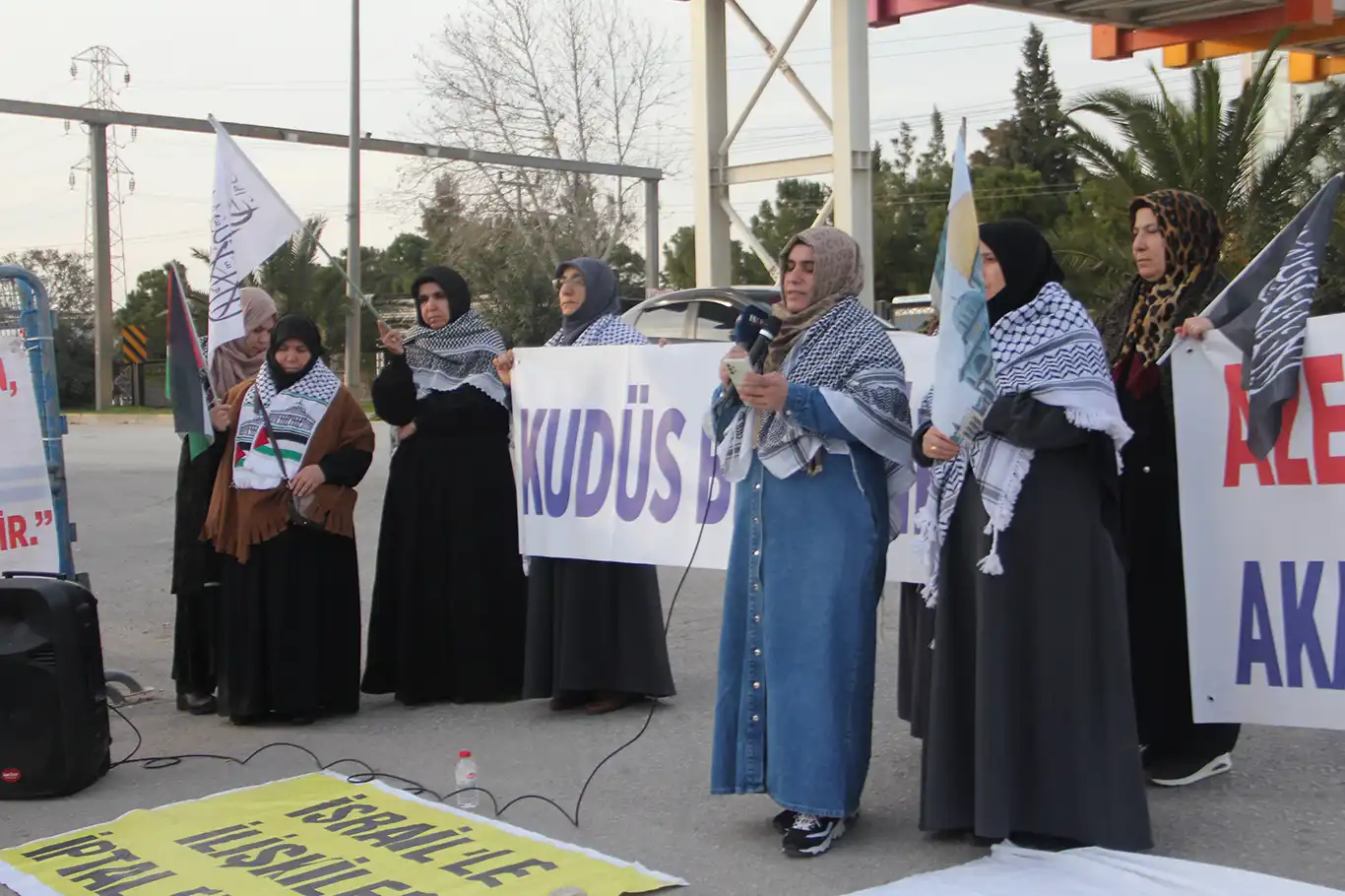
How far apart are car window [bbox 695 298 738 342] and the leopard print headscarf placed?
9.86m

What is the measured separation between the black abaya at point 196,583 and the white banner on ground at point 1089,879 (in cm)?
371

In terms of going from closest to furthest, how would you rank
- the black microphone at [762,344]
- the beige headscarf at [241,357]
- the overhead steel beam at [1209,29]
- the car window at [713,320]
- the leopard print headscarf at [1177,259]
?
1. the black microphone at [762,344]
2. the leopard print headscarf at [1177,259]
3. the beige headscarf at [241,357]
4. the overhead steel beam at [1209,29]
5. the car window at [713,320]

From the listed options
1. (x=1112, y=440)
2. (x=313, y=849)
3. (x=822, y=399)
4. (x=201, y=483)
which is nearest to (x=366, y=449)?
(x=201, y=483)

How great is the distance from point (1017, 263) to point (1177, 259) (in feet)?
3.06

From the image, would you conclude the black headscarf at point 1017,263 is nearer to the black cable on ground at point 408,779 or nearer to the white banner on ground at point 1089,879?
the white banner on ground at point 1089,879

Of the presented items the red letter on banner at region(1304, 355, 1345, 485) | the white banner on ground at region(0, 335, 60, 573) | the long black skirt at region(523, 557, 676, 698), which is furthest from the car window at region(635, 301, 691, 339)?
the red letter on banner at region(1304, 355, 1345, 485)

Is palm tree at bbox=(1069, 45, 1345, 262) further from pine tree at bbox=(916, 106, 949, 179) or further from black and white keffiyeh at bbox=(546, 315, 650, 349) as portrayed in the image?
pine tree at bbox=(916, 106, 949, 179)

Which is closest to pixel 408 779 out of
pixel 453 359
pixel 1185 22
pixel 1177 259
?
pixel 453 359

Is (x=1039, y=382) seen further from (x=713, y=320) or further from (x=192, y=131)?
(x=192, y=131)

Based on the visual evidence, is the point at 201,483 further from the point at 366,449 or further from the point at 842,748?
the point at 842,748

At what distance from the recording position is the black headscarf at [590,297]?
21.3 feet

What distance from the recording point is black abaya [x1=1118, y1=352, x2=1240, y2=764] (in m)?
4.95

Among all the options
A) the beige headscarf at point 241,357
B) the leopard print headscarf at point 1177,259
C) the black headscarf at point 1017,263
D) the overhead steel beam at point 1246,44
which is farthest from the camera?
the overhead steel beam at point 1246,44

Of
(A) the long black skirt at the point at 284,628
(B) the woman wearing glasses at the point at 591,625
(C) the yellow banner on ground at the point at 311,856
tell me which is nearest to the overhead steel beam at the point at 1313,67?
(B) the woman wearing glasses at the point at 591,625
